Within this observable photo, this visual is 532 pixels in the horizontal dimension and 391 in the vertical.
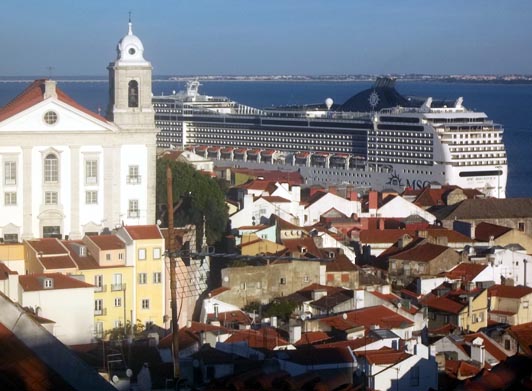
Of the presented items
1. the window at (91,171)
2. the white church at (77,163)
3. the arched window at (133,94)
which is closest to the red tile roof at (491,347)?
the white church at (77,163)

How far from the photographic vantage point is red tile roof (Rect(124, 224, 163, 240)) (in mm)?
19689

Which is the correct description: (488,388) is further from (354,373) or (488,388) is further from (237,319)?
(237,319)

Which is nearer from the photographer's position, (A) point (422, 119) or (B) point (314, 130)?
(A) point (422, 119)

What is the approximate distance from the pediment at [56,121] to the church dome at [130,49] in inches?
45.0

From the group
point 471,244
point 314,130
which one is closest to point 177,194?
point 471,244

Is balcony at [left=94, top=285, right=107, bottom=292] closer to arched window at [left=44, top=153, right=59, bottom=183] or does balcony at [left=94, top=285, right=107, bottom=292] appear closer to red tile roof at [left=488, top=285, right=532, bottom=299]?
arched window at [left=44, top=153, right=59, bottom=183]

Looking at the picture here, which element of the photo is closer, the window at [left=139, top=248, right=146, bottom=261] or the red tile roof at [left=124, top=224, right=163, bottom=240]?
the window at [left=139, top=248, right=146, bottom=261]

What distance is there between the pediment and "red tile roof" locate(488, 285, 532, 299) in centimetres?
711

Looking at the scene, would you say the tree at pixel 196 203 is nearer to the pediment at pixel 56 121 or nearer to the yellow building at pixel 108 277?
the pediment at pixel 56 121

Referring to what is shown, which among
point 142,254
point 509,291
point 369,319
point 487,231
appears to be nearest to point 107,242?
point 142,254

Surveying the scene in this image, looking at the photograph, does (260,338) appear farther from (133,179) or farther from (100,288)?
(133,179)

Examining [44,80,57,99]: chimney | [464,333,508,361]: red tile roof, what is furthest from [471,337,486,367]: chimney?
[44,80,57,99]: chimney

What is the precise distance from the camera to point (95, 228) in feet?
76.4

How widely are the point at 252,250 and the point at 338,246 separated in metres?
2.35
